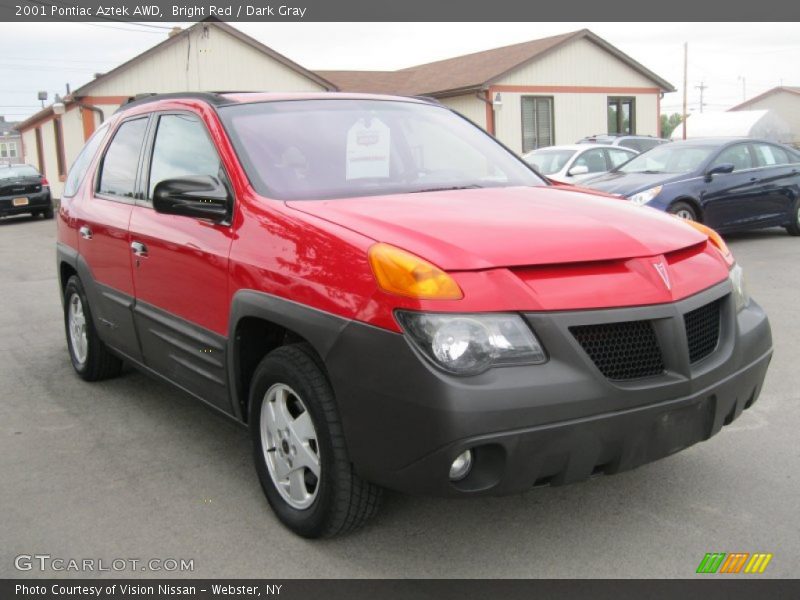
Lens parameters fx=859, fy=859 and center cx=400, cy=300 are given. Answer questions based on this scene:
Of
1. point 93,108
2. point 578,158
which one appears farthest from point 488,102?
point 578,158

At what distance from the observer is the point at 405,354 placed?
271 cm

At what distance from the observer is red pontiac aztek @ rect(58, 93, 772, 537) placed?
2727 millimetres

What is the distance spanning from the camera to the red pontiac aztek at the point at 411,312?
273 centimetres

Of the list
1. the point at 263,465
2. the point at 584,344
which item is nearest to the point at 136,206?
the point at 263,465

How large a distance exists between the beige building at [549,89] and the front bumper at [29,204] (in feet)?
41.6

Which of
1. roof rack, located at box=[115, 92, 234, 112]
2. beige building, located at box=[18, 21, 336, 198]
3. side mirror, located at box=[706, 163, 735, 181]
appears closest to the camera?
roof rack, located at box=[115, 92, 234, 112]

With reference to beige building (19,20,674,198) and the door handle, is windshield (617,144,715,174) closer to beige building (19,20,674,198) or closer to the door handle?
the door handle

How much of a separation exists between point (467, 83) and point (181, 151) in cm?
2476

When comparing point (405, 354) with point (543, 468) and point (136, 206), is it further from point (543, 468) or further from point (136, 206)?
point (136, 206)

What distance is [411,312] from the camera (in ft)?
8.98

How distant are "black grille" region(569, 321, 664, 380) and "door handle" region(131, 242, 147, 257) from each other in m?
2.42

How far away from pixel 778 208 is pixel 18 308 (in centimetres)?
995

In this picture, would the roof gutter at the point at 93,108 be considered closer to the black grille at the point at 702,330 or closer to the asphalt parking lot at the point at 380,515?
the asphalt parking lot at the point at 380,515

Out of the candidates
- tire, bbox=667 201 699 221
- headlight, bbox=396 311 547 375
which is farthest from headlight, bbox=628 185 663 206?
headlight, bbox=396 311 547 375
